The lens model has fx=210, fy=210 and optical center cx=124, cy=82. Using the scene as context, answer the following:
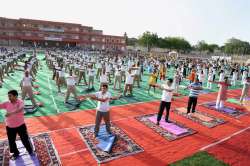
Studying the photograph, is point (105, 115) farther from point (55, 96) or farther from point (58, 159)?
point (55, 96)

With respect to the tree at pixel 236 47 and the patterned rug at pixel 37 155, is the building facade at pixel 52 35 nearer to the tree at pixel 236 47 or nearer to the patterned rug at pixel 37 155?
the tree at pixel 236 47

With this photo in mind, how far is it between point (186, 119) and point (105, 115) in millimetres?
4847

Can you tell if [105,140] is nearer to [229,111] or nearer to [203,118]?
[203,118]

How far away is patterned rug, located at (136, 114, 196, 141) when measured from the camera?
831 centimetres

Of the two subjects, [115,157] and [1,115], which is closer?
[115,157]

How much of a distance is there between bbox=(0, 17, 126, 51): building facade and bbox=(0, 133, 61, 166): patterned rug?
5963 cm

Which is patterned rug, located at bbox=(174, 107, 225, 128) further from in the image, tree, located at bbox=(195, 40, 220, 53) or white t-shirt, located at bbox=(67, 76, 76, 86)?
tree, located at bbox=(195, 40, 220, 53)

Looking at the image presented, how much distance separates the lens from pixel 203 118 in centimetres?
1064

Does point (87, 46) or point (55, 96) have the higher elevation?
point (87, 46)

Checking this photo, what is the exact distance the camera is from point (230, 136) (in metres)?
8.76

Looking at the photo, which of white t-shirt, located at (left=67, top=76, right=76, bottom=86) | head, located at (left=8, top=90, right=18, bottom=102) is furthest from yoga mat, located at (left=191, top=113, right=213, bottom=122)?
head, located at (left=8, top=90, right=18, bottom=102)

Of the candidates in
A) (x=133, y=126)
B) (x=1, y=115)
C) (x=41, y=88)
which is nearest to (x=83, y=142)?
(x=133, y=126)

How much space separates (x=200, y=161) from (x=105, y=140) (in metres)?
3.20

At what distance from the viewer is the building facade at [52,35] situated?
58.8 metres
